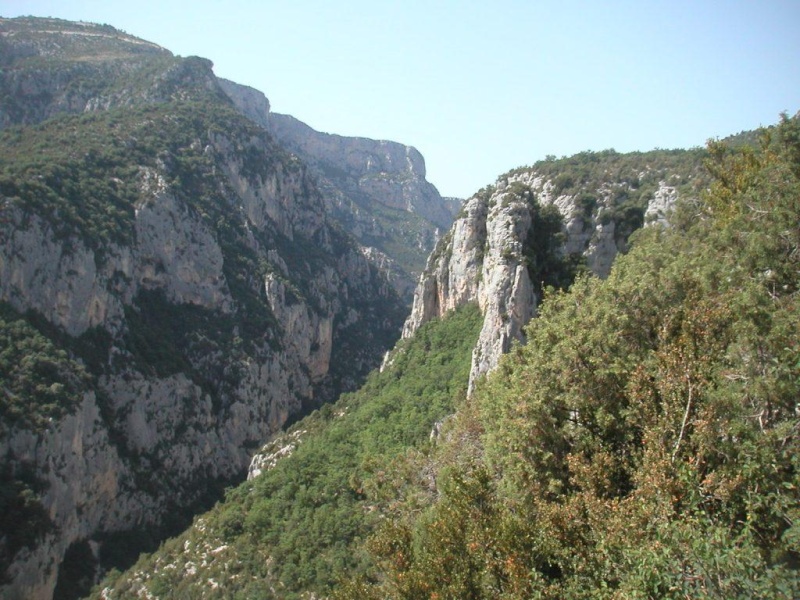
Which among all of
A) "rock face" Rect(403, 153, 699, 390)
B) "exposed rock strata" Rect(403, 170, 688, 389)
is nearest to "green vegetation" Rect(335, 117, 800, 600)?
"exposed rock strata" Rect(403, 170, 688, 389)

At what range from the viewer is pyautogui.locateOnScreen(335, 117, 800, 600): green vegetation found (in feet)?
29.6

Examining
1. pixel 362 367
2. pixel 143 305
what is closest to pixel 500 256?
pixel 143 305

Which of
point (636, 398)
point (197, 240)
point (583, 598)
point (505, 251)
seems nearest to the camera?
point (583, 598)

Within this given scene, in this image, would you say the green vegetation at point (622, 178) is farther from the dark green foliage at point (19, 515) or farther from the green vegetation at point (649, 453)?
the dark green foliage at point (19, 515)

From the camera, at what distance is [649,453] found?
34.8 feet

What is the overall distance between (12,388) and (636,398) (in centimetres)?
5798

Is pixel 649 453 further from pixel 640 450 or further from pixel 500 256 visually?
pixel 500 256

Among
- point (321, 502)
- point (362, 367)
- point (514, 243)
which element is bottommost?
point (362, 367)

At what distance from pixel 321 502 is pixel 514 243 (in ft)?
79.6

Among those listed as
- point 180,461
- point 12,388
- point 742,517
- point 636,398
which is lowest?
point 180,461

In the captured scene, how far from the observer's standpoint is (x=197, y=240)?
280 feet

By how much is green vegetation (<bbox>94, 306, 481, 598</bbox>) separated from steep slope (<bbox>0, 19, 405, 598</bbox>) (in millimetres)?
14587

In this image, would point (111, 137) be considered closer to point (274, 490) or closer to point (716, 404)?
point (274, 490)

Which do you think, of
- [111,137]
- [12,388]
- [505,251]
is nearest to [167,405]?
[12,388]
